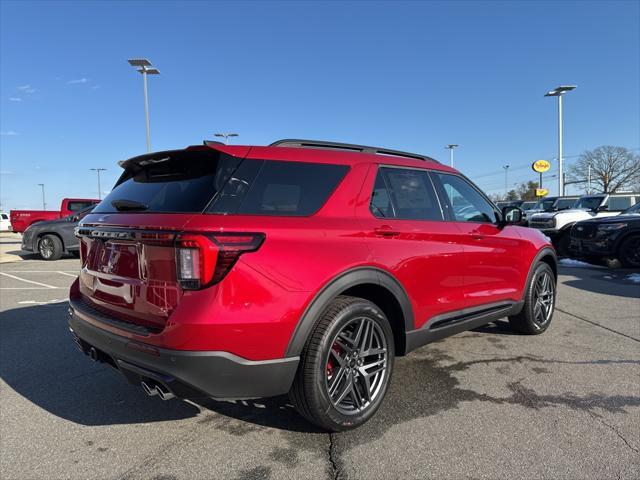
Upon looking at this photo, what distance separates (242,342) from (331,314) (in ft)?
1.97

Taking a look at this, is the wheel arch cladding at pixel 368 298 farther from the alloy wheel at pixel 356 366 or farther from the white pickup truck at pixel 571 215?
the white pickup truck at pixel 571 215

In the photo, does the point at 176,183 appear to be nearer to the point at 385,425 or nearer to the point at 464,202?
the point at 385,425

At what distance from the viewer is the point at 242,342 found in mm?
2330

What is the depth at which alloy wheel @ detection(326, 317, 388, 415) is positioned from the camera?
2.80 metres

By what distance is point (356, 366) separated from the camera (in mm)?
2906

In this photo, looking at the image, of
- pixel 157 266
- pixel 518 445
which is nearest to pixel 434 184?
pixel 518 445

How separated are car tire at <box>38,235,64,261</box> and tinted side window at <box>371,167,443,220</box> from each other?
12.9 m

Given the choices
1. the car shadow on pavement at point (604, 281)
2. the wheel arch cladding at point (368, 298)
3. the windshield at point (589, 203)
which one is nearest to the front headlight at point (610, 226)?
the car shadow on pavement at point (604, 281)

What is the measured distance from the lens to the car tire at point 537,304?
4.77 m

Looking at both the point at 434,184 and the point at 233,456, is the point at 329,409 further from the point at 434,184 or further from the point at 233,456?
the point at 434,184

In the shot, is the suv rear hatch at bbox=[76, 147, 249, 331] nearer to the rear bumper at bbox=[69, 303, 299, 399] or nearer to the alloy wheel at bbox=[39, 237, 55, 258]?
the rear bumper at bbox=[69, 303, 299, 399]

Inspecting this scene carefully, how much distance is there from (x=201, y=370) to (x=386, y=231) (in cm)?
153

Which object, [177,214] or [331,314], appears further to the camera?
[331,314]

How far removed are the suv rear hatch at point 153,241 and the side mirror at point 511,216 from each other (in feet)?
10.1
